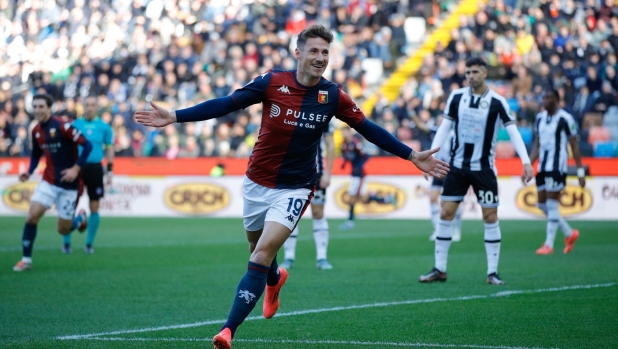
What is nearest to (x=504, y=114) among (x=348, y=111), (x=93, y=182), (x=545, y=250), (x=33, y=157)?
(x=348, y=111)

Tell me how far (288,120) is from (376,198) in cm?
1801

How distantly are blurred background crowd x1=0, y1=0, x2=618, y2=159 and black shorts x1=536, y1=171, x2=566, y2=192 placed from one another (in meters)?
8.46

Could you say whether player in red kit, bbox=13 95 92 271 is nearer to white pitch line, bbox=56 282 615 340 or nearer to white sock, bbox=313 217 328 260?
white sock, bbox=313 217 328 260

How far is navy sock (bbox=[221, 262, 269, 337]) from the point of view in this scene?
6.33m

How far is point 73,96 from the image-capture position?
3155 centimetres

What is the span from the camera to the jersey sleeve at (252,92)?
6.75 m

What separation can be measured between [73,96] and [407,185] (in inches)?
531

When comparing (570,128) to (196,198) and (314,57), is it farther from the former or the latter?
(196,198)

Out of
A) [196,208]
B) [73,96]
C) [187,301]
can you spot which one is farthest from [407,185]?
[187,301]

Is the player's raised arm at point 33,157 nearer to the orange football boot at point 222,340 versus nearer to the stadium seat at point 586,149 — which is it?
the orange football boot at point 222,340

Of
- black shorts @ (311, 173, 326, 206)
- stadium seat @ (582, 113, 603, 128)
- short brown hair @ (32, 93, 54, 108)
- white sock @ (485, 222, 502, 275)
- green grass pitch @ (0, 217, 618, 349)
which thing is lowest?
green grass pitch @ (0, 217, 618, 349)

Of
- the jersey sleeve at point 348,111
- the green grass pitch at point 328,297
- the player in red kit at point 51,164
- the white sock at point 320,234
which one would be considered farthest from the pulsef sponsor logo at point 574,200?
the jersey sleeve at point 348,111

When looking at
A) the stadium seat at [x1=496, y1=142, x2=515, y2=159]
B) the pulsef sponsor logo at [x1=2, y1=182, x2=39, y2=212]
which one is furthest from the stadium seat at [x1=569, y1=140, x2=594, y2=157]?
the pulsef sponsor logo at [x1=2, y1=182, x2=39, y2=212]

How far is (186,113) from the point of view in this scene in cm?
651
